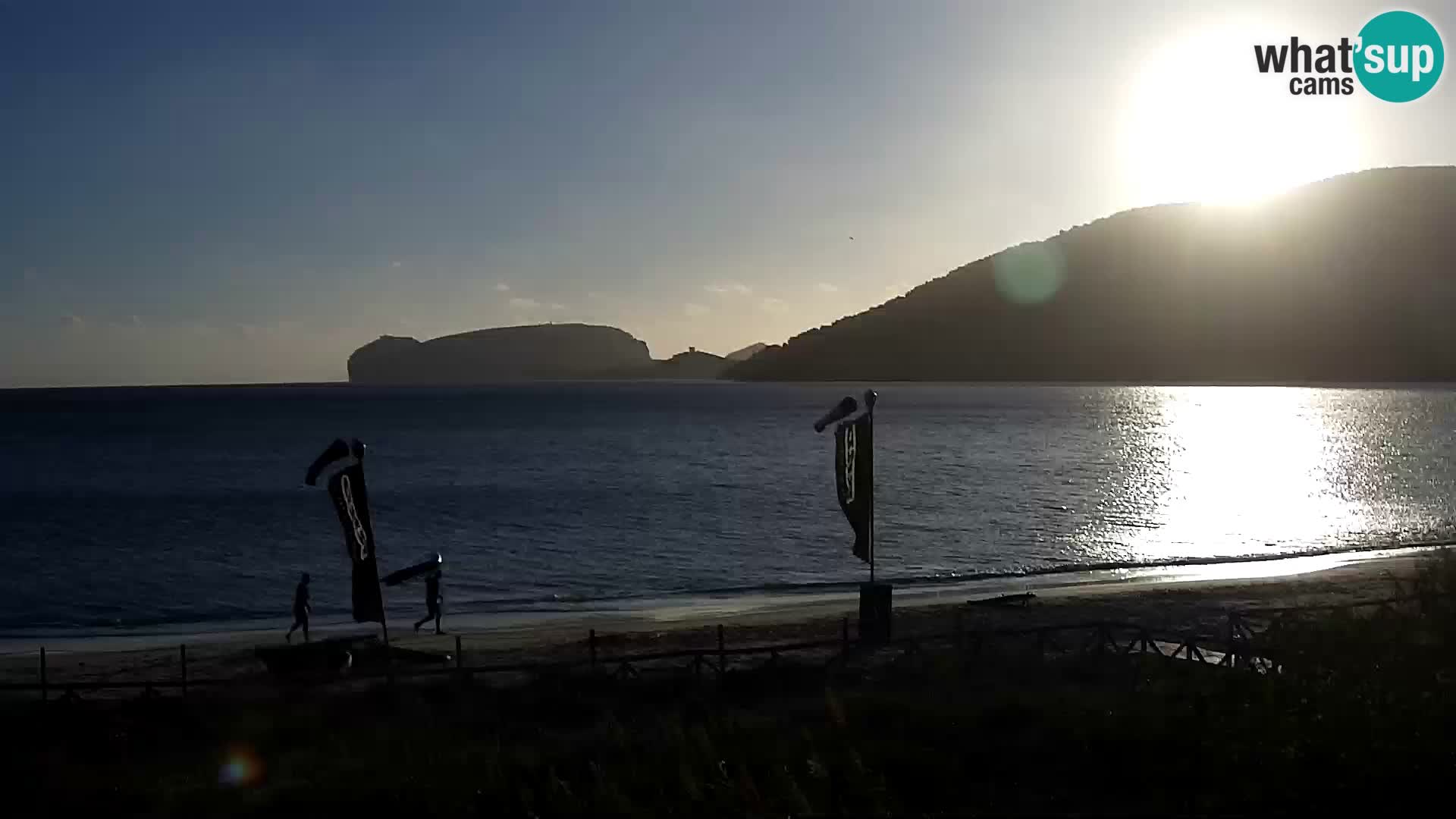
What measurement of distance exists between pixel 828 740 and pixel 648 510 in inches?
1912

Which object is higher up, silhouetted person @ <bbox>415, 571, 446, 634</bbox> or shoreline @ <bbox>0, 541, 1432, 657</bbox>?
silhouetted person @ <bbox>415, 571, 446, 634</bbox>

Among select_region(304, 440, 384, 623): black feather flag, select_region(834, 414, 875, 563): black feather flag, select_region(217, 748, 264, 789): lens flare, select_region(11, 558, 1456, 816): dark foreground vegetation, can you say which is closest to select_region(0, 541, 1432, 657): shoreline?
select_region(834, 414, 875, 563): black feather flag

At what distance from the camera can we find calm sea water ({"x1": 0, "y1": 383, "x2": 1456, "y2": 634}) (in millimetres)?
40781

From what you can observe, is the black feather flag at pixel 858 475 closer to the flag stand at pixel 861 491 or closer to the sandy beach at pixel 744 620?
the flag stand at pixel 861 491

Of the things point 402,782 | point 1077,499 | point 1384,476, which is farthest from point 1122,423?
point 402,782

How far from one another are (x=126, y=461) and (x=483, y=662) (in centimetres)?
8296

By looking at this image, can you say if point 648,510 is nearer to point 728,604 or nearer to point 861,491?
point 728,604

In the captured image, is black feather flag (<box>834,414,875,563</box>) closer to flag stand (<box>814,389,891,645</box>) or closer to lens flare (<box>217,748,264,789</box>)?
flag stand (<box>814,389,891,645</box>)

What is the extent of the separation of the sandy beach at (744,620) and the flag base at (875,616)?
43 centimetres

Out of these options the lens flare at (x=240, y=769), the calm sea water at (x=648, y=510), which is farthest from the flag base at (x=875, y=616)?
the calm sea water at (x=648, y=510)

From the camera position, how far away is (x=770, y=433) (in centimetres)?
13162

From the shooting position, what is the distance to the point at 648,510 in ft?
204

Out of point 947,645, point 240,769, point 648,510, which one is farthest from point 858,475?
point 648,510

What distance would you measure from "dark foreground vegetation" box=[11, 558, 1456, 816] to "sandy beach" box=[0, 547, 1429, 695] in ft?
15.7
